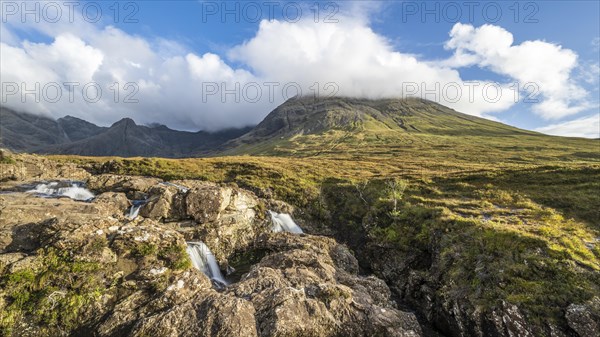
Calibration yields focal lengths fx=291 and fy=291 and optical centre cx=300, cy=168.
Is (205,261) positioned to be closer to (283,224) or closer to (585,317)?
(283,224)

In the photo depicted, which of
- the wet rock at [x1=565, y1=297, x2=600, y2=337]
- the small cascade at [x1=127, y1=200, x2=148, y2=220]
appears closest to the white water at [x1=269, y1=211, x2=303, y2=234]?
the small cascade at [x1=127, y1=200, x2=148, y2=220]

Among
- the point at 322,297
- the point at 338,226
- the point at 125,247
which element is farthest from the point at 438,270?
the point at 125,247

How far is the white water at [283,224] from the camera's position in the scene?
36.7 meters

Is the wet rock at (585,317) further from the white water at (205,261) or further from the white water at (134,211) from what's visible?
the white water at (134,211)

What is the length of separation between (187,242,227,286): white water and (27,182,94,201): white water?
19794 millimetres

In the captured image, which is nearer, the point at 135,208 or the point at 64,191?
the point at 135,208

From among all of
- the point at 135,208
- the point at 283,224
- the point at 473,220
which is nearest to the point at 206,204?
the point at 135,208

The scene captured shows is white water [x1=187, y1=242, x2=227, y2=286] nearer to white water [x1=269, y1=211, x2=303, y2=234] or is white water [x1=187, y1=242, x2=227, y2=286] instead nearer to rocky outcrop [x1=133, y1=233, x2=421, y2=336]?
rocky outcrop [x1=133, y1=233, x2=421, y2=336]

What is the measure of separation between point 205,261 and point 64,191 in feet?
86.0

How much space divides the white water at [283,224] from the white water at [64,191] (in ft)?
77.4

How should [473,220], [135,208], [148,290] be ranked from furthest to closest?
[135,208] → [473,220] → [148,290]

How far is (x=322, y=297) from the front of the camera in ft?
57.2

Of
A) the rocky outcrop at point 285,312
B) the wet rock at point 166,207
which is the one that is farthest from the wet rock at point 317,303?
the wet rock at point 166,207

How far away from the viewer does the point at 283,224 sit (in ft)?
124
